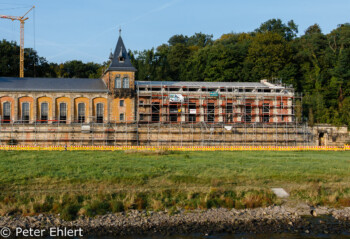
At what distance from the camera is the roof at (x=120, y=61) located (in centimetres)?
5722

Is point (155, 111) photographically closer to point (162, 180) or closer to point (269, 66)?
point (269, 66)

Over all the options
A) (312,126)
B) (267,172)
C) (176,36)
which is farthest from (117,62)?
(176,36)

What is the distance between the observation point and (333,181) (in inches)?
1057

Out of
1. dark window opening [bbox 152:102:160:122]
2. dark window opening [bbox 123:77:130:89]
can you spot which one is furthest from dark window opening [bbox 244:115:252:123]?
dark window opening [bbox 123:77:130:89]

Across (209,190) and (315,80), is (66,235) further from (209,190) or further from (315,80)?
(315,80)

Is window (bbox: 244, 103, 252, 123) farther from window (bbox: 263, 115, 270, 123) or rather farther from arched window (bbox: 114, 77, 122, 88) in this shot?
arched window (bbox: 114, 77, 122, 88)

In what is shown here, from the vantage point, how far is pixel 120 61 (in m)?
58.2

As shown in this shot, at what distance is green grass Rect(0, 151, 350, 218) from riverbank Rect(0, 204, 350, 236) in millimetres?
1020

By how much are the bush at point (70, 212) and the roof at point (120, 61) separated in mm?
37906

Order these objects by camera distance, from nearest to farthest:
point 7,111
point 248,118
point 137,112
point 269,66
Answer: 1. point 7,111
2. point 137,112
3. point 248,118
4. point 269,66

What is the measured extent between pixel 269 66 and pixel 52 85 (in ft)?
123

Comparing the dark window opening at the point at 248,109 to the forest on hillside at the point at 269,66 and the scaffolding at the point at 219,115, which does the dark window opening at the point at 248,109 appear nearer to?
the scaffolding at the point at 219,115

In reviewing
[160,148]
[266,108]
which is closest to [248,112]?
[266,108]

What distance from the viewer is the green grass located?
72.7 ft
